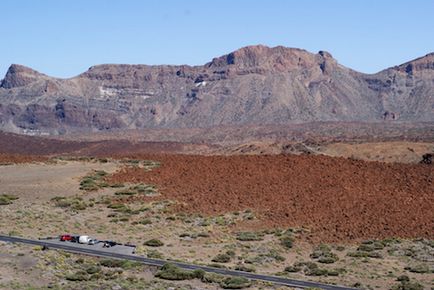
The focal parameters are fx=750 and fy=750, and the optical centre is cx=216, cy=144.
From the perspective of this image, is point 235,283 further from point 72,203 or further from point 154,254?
point 72,203

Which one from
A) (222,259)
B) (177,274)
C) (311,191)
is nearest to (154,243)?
(222,259)

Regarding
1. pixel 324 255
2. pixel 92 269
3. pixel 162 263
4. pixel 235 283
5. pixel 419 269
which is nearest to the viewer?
pixel 235 283

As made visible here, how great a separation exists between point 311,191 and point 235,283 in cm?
2891

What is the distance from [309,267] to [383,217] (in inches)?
603

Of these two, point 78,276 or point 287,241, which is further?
point 287,241

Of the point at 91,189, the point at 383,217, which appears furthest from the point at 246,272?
the point at 91,189

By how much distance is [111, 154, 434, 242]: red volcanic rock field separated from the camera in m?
57.7

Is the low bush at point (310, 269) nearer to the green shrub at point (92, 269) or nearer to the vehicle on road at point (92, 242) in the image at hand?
the green shrub at point (92, 269)

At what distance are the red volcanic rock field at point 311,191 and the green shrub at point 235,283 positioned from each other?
1627 cm

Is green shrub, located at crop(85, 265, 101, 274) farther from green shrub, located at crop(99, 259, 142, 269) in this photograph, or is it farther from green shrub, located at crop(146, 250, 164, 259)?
green shrub, located at crop(146, 250, 164, 259)

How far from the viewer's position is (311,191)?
218 feet

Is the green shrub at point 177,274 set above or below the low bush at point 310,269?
above

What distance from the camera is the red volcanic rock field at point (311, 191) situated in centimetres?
5772

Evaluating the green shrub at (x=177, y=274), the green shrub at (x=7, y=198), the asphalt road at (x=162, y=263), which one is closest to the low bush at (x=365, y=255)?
the asphalt road at (x=162, y=263)
